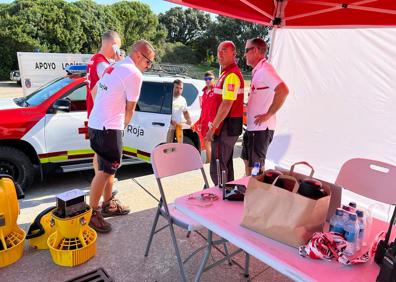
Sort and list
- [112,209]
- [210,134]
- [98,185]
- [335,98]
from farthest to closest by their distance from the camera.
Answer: [335,98]
[112,209]
[210,134]
[98,185]

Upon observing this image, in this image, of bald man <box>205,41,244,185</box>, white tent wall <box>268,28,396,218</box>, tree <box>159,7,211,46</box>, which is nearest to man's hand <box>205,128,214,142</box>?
bald man <box>205,41,244,185</box>

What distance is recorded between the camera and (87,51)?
29141 mm

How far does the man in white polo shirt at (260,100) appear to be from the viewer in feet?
10.2

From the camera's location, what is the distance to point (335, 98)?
13.7 ft

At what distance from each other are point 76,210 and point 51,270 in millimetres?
492

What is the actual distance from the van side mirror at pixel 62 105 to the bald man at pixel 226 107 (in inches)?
76.0

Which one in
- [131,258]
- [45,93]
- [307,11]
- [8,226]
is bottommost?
[131,258]

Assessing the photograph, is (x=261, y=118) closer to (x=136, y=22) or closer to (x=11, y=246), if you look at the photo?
(x=11, y=246)

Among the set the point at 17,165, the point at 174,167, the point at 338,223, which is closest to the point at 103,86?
the point at 174,167

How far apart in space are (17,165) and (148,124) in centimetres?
170

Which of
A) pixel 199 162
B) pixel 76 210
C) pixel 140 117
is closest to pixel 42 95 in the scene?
pixel 140 117

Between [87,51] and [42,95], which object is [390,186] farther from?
[87,51]

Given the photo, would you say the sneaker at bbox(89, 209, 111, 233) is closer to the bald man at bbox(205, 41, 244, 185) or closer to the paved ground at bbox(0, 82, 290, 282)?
the paved ground at bbox(0, 82, 290, 282)

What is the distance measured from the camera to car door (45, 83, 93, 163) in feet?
12.8
